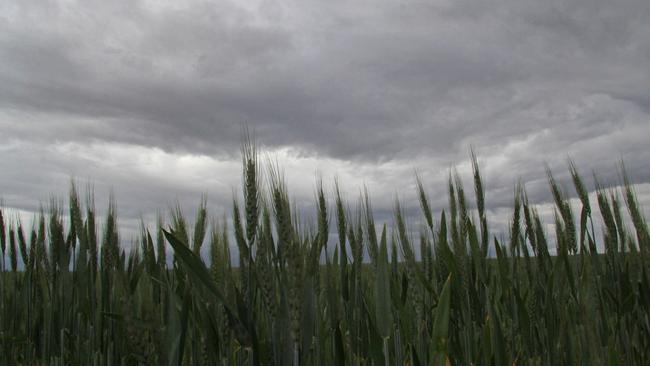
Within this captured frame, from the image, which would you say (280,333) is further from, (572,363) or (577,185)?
(577,185)

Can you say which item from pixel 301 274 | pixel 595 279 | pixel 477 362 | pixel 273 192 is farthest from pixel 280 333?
pixel 595 279

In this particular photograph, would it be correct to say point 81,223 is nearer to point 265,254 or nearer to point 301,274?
point 265,254

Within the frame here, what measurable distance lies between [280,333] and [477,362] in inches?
33.3

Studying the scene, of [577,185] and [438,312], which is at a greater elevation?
[577,185]

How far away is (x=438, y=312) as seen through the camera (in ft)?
4.16

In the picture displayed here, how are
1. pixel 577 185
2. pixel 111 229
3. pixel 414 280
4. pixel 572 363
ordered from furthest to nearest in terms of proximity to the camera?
pixel 577 185, pixel 111 229, pixel 414 280, pixel 572 363

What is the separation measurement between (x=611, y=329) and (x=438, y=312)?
5.88 ft

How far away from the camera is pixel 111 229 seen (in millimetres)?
2363

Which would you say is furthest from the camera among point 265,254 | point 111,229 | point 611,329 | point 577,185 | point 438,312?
point 577,185

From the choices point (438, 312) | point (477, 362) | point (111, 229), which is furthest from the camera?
point (111, 229)

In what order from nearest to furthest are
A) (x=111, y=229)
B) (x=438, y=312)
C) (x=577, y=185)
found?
(x=438, y=312) < (x=111, y=229) < (x=577, y=185)

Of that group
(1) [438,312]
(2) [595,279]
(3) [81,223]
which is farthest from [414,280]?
(3) [81,223]

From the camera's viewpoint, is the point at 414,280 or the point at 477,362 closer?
the point at 477,362

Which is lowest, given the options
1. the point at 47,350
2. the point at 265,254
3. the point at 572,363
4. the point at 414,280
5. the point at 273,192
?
the point at 572,363
